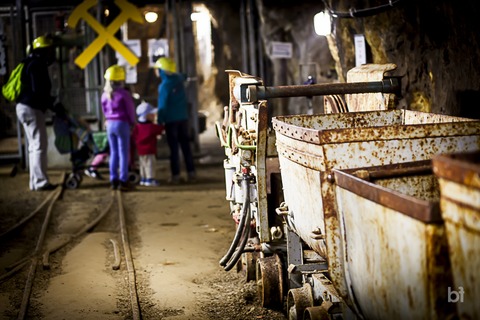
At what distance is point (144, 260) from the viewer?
27.9ft

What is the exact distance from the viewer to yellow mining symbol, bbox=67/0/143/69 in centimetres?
1516

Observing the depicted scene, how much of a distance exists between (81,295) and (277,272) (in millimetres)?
1879

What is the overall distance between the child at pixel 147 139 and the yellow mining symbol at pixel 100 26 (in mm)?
2305

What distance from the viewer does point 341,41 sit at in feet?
38.0

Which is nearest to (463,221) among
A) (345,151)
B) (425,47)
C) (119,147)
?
(345,151)

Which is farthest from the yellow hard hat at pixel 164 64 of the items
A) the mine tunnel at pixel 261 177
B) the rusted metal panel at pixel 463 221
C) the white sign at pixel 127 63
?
the rusted metal panel at pixel 463 221

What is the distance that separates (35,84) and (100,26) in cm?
277

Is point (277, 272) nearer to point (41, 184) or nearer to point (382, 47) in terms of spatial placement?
point (382, 47)

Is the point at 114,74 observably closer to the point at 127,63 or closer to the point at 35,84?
the point at 35,84

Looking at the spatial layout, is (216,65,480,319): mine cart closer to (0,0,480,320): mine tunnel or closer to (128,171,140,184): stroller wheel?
(0,0,480,320): mine tunnel

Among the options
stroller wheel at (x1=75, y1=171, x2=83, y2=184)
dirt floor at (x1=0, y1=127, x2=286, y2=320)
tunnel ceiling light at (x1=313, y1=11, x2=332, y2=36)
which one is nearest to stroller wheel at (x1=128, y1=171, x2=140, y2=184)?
dirt floor at (x1=0, y1=127, x2=286, y2=320)

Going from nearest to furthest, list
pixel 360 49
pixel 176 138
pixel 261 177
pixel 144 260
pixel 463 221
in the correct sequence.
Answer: pixel 463 221, pixel 261 177, pixel 144 260, pixel 360 49, pixel 176 138

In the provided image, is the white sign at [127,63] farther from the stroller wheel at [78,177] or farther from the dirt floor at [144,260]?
the dirt floor at [144,260]

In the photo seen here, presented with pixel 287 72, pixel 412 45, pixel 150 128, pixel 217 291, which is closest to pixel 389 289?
pixel 217 291
